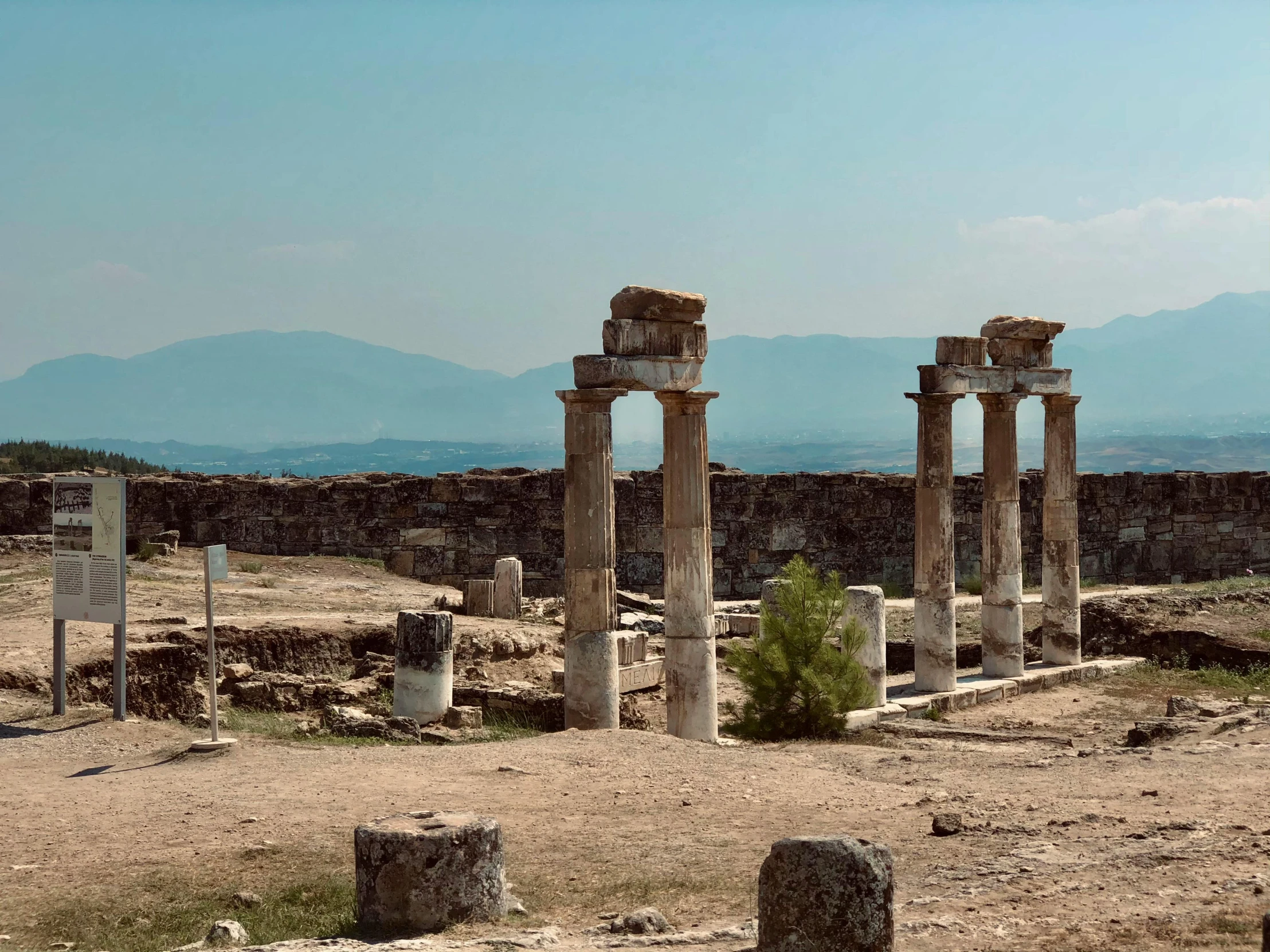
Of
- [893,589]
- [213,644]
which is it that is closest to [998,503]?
[893,589]

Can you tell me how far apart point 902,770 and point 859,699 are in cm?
346

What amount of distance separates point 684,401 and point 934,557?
585cm

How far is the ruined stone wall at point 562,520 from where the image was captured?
27.2m

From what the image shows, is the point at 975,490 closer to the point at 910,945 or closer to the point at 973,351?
the point at 973,351

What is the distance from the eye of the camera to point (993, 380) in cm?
2022

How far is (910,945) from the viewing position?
24.4 feet

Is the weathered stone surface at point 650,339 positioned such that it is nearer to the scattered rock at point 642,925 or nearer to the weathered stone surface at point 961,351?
the weathered stone surface at point 961,351

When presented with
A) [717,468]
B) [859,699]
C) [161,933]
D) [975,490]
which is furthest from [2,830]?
[975,490]

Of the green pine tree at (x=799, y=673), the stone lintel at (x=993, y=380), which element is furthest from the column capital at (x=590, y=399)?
the stone lintel at (x=993, y=380)

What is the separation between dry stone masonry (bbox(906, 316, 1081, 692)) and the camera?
766 inches

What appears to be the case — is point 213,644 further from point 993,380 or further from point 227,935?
point 993,380

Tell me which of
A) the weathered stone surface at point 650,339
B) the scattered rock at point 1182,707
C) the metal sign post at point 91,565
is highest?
the weathered stone surface at point 650,339

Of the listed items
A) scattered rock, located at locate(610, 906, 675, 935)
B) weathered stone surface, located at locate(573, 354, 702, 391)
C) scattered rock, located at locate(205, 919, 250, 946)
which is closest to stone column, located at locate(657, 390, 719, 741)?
weathered stone surface, located at locate(573, 354, 702, 391)

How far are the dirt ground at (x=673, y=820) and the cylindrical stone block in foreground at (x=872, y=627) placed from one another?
246 cm
